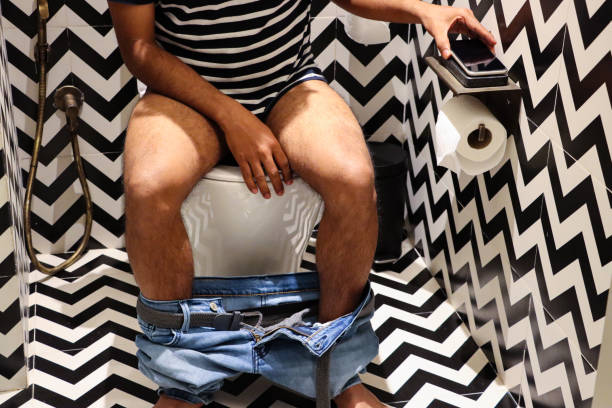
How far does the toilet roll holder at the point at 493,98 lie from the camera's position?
5.29 ft

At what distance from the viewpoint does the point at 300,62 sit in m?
1.80

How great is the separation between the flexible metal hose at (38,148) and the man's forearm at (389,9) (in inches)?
30.3

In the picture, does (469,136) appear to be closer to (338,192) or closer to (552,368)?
(338,192)

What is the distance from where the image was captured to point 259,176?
1.57 metres

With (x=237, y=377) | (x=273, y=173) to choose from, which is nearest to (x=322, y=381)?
(x=237, y=377)

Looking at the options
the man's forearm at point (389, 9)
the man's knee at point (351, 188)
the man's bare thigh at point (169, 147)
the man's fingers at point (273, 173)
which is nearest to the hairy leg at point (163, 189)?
the man's bare thigh at point (169, 147)

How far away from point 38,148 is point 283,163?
2.82ft

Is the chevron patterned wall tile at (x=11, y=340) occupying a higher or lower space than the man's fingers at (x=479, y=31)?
lower

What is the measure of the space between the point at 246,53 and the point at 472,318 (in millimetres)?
850

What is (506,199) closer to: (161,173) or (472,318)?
(472,318)

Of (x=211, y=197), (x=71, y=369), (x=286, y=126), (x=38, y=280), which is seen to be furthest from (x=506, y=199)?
(x=38, y=280)

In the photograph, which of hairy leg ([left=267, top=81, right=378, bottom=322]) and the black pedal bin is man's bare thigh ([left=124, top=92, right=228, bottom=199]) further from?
the black pedal bin

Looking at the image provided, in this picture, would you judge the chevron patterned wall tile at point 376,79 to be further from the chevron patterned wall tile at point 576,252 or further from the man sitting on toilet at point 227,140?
the chevron patterned wall tile at point 576,252

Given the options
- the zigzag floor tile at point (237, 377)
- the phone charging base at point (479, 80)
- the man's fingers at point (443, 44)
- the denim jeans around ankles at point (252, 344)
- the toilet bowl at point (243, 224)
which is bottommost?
the zigzag floor tile at point (237, 377)
